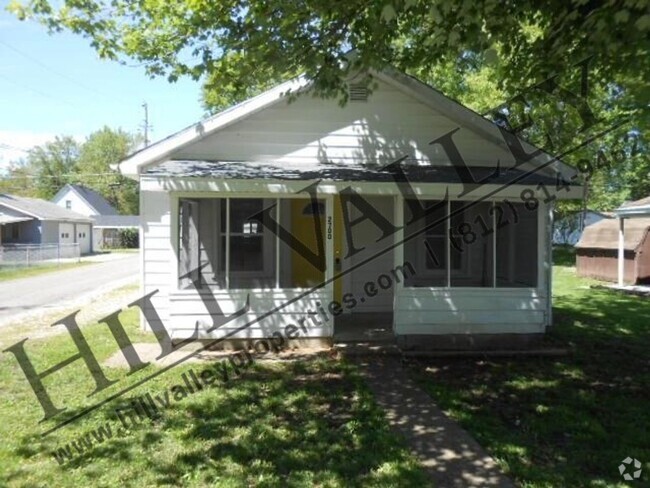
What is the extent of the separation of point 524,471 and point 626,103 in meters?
5.47

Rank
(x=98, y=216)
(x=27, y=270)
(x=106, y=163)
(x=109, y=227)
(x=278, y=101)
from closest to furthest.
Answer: (x=278, y=101) → (x=27, y=270) → (x=109, y=227) → (x=98, y=216) → (x=106, y=163)

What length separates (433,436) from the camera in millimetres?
5328

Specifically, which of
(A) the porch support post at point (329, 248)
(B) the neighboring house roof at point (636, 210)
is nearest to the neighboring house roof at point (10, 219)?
(A) the porch support post at point (329, 248)

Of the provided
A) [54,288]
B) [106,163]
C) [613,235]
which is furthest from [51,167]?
[613,235]

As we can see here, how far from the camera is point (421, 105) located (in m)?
10.4

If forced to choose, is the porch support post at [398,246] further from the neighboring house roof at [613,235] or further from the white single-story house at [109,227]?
the white single-story house at [109,227]

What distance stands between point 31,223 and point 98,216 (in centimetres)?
1958

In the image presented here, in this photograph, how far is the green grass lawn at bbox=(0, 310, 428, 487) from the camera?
4.47 meters

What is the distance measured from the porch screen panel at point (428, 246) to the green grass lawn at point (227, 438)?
13.4 ft

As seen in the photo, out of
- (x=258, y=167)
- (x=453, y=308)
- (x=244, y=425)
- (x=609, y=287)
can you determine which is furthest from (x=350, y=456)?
(x=609, y=287)

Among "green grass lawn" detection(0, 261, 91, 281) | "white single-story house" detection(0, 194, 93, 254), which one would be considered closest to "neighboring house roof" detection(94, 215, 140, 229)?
"white single-story house" detection(0, 194, 93, 254)

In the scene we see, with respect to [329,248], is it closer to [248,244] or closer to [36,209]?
[248,244]

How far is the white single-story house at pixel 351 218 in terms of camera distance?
8.80 meters

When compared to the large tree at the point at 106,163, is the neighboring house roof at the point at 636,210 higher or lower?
lower
